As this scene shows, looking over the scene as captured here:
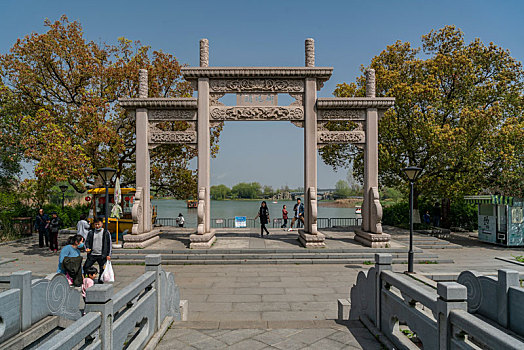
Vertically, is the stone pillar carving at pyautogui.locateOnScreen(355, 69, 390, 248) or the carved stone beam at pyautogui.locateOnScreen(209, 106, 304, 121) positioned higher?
the carved stone beam at pyautogui.locateOnScreen(209, 106, 304, 121)

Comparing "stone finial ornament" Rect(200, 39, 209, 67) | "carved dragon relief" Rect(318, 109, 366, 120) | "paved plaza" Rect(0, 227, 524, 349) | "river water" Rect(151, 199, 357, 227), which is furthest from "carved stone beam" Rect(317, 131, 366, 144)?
"river water" Rect(151, 199, 357, 227)

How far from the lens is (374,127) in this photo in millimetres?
13031

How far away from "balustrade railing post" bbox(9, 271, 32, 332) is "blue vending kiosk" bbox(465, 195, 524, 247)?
17750mm

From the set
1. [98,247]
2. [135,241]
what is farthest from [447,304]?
[135,241]

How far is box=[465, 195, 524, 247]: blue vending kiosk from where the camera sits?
50.4 feet

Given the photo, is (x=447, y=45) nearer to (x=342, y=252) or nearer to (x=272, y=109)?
(x=272, y=109)

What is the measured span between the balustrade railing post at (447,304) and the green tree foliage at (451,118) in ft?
45.9

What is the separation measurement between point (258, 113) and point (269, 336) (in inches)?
373

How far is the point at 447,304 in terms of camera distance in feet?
10.1

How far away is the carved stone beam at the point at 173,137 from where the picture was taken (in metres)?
13.1

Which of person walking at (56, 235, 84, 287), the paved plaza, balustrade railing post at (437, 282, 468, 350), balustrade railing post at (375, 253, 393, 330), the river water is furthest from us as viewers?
the river water

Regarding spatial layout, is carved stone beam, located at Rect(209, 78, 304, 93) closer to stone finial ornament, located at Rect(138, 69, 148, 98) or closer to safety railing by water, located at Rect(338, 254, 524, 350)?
stone finial ornament, located at Rect(138, 69, 148, 98)

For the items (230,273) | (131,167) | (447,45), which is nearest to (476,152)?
(447,45)

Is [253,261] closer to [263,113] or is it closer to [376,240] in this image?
[376,240]
